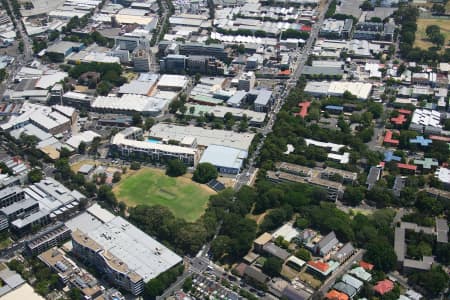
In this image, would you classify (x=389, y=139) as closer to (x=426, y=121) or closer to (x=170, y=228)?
(x=426, y=121)

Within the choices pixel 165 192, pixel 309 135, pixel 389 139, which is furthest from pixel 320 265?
pixel 389 139

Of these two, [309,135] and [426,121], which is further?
[426,121]

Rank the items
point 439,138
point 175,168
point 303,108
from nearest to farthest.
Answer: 1. point 175,168
2. point 439,138
3. point 303,108

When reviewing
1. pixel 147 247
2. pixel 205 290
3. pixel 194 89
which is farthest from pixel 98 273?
pixel 194 89

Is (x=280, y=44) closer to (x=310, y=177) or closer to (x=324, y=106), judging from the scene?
(x=324, y=106)

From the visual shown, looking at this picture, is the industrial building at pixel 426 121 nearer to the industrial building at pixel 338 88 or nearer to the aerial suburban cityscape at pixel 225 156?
the aerial suburban cityscape at pixel 225 156

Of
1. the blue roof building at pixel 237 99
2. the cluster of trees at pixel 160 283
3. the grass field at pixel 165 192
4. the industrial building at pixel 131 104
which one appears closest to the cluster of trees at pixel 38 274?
the cluster of trees at pixel 160 283
